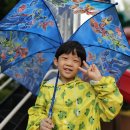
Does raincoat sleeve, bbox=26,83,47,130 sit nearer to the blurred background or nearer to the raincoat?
the raincoat

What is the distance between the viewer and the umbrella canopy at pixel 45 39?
2961 mm

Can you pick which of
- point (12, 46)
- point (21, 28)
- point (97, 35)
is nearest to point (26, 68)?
point (12, 46)

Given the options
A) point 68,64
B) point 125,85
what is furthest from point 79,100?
point 125,85

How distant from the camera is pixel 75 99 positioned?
267 cm

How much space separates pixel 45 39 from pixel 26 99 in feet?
7.52

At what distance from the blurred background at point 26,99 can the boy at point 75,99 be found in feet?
1.13

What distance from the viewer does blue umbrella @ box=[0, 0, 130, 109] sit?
296cm

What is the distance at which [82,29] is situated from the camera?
9.76ft

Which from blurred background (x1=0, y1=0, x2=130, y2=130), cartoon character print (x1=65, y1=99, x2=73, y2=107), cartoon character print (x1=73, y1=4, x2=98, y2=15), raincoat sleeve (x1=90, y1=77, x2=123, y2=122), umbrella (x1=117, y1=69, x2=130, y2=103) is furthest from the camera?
umbrella (x1=117, y1=69, x2=130, y2=103)

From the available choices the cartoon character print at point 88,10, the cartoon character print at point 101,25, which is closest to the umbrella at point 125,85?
the cartoon character print at point 101,25

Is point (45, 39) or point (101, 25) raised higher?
point (101, 25)

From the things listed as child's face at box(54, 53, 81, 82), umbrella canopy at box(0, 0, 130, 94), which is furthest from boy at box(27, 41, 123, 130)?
umbrella canopy at box(0, 0, 130, 94)

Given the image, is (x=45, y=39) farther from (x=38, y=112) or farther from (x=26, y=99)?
(x=26, y=99)

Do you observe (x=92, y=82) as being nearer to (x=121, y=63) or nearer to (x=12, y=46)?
(x=121, y=63)
